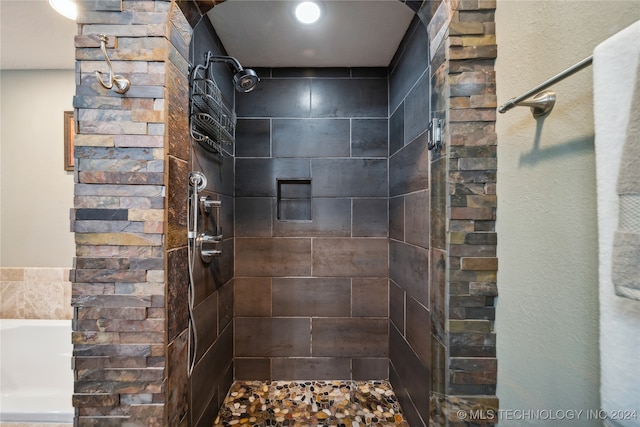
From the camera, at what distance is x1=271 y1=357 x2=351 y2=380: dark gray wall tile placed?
70.9 inches

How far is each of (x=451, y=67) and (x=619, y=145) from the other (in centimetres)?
51

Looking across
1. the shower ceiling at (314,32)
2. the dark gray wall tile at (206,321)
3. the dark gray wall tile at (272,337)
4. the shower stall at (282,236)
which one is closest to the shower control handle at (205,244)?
the shower stall at (282,236)

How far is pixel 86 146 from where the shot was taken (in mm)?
820

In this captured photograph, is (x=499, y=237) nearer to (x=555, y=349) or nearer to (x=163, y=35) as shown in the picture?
(x=555, y=349)

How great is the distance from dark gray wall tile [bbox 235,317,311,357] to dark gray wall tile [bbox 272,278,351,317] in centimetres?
8

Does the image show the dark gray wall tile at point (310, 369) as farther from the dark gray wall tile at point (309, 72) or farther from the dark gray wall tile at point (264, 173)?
the dark gray wall tile at point (309, 72)

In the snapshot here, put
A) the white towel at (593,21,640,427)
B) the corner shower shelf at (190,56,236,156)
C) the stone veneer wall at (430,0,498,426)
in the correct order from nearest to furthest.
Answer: the white towel at (593,21,640,427) → the stone veneer wall at (430,0,498,426) → the corner shower shelf at (190,56,236,156)

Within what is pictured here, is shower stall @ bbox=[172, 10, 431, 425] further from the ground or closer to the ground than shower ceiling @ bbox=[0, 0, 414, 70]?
closer to the ground

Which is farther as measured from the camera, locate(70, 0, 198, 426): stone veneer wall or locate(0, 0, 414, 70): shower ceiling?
locate(0, 0, 414, 70): shower ceiling

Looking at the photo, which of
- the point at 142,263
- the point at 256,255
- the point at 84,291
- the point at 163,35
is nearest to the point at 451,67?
the point at 163,35

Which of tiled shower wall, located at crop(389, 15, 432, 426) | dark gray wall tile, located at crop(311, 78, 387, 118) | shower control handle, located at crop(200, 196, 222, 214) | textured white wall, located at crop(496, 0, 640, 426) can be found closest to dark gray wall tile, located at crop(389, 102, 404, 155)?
tiled shower wall, located at crop(389, 15, 432, 426)

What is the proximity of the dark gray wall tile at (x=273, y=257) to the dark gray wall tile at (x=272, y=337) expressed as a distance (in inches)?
13.5

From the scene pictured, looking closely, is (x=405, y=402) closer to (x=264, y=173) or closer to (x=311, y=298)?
(x=311, y=298)

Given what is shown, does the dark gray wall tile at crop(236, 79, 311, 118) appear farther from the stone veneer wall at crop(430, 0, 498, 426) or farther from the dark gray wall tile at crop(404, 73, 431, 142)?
the stone veneer wall at crop(430, 0, 498, 426)
